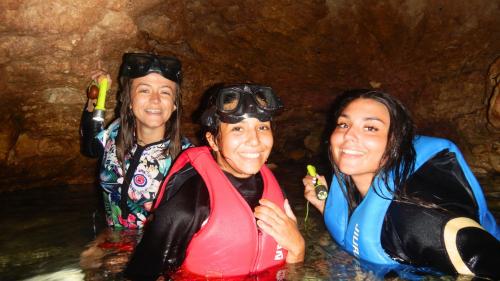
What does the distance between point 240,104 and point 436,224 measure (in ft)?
5.40

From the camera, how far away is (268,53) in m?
6.87

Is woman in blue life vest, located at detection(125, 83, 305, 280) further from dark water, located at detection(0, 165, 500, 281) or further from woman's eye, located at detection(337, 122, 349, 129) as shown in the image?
woman's eye, located at detection(337, 122, 349, 129)

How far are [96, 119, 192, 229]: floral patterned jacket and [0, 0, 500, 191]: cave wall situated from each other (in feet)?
6.16

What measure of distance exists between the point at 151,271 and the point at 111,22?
3.67 m

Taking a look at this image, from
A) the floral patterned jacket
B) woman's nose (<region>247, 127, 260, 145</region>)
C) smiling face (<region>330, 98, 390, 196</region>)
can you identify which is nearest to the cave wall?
the floral patterned jacket

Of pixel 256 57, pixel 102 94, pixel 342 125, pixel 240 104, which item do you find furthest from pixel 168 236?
pixel 256 57

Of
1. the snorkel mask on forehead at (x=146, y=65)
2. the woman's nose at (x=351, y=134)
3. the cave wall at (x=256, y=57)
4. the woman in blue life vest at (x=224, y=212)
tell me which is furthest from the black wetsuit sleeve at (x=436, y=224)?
the cave wall at (x=256, y=57)

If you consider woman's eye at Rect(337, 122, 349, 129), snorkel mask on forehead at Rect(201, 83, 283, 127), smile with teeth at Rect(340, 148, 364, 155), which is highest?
snorkel mask on forehead at Rect(201, 83, 283, 127)

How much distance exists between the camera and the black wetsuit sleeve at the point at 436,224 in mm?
2365

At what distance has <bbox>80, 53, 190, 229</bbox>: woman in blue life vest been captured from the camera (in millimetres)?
3510

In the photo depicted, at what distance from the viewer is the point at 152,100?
11.3 ft

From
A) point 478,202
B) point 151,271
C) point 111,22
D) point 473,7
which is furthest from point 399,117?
point 473,7

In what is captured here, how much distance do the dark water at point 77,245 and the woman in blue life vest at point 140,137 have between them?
1.35 feet

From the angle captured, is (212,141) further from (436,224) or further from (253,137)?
(436,224)
